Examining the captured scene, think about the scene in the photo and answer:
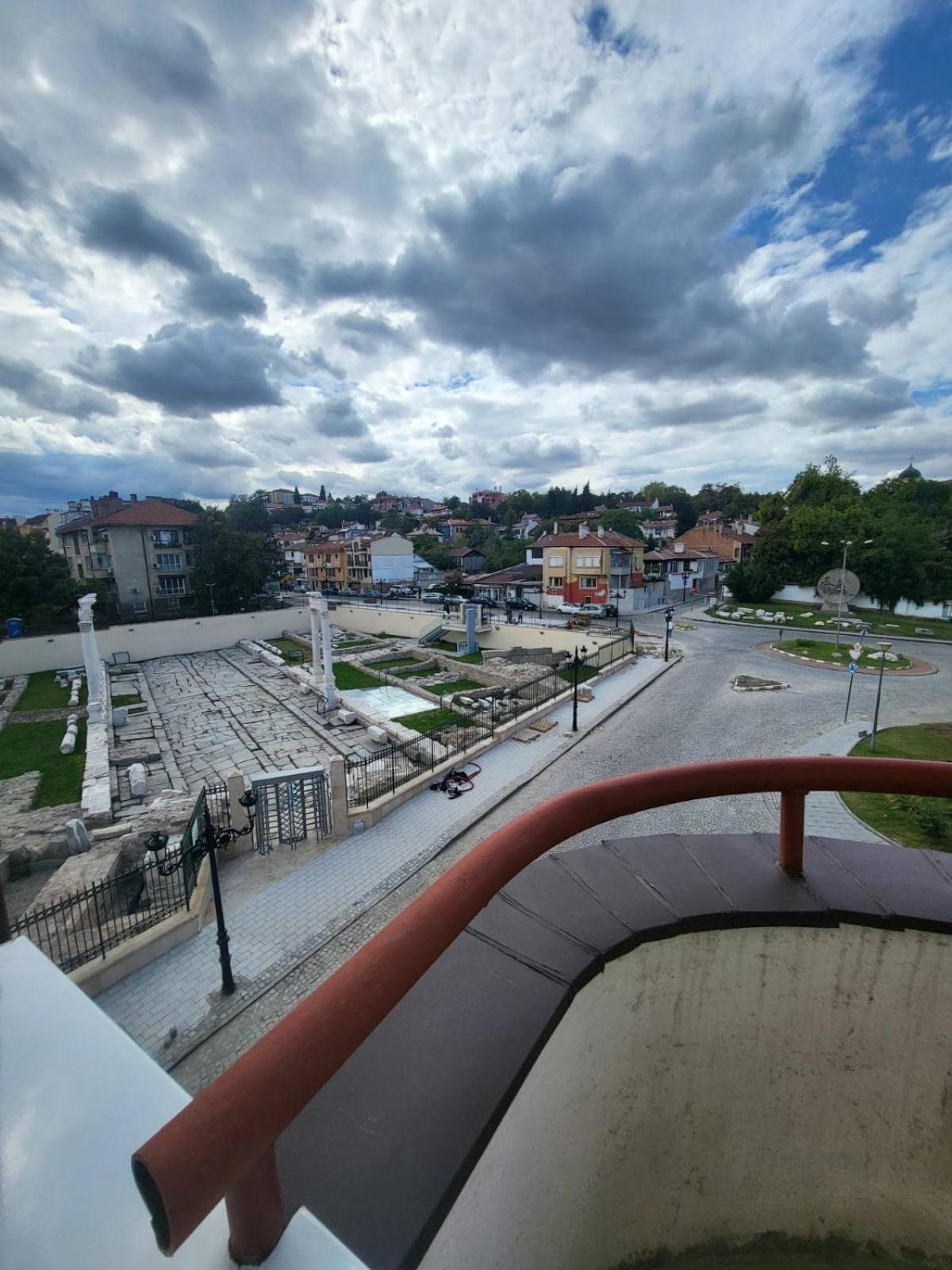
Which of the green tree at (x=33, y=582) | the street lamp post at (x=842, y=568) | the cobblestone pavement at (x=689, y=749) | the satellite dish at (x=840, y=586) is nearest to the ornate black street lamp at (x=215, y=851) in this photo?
the cobblestone pavement at (x=689, y=749)

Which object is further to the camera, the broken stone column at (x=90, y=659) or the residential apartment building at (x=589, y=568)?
the residential apartment building at (x=589, y=568)

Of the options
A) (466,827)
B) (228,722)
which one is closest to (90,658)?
(228,722)

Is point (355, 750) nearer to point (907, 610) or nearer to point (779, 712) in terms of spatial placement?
point (779, 712)

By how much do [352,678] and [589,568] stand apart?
974 inches

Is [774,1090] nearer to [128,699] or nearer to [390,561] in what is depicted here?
[128,699]

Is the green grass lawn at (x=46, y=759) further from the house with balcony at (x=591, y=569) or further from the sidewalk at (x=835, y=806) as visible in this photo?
the house with balcony at (x=591, y=569)

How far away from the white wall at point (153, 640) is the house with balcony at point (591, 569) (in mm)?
20112

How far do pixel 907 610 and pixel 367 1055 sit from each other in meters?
49.8

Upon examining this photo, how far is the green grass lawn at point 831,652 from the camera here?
76.9 feet

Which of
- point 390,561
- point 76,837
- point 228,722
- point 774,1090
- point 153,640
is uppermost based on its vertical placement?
point 390,561

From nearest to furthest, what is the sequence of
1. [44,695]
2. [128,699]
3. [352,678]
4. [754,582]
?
[128,699] → [44,695] → [352,678] → [754,582]

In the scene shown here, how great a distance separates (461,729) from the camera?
16.6 metres

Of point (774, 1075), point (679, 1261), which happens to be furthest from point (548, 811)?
point (679, 1261)

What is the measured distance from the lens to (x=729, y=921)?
2.43 m
